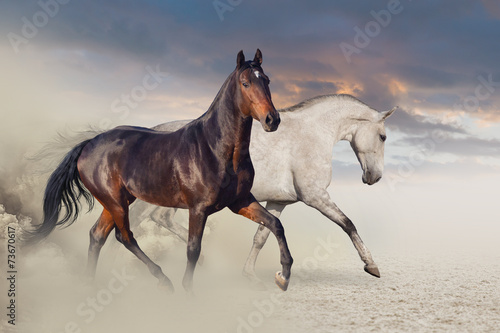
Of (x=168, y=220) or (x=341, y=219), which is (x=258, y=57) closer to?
(x=341, y=219)

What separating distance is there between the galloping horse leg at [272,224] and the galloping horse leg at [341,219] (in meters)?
2.20

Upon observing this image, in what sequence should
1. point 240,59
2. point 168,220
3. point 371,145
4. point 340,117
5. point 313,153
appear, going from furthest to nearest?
point 168,220, point 371,145, point 340,117, point 313,153, point 240,59

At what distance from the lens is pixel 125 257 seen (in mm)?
8625

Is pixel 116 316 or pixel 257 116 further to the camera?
pixel 116 316

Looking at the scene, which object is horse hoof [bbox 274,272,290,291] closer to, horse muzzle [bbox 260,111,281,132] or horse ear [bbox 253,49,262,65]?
horse muzzle [bbox 260,111,281,132]

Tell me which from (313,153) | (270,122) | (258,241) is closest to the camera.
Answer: (270,122)

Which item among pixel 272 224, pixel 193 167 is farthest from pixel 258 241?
pixel 193 167

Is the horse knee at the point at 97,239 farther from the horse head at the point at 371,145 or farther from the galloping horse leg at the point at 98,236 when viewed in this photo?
the horse head at the point at 371,145

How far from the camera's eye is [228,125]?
5.23 metres

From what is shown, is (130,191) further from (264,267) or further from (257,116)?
(264,267)

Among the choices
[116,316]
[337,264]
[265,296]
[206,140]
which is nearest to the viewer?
[206,140]

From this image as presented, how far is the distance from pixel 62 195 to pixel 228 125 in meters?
2.86

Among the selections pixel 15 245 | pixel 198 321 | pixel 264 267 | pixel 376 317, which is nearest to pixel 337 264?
pixel 264 267

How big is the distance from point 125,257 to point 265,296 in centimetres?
267
